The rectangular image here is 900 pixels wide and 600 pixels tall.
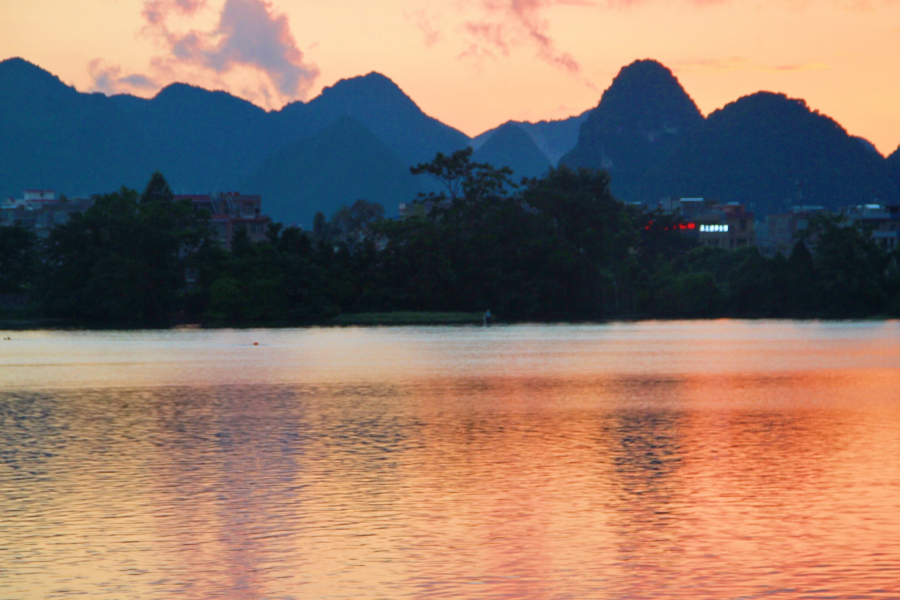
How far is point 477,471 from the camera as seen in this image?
2250 centimetres

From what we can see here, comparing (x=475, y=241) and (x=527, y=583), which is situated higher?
(x=475, y=241)

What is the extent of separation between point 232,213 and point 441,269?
70.9 metres

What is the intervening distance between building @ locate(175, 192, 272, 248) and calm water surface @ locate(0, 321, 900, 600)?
12423cm

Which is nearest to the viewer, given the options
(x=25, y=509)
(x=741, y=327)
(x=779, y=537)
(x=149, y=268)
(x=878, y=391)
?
(x=779, y=537)

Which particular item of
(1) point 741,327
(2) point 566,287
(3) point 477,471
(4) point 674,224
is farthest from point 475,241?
(3) point 477,471

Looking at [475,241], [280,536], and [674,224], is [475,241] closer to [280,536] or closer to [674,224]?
[674,224]

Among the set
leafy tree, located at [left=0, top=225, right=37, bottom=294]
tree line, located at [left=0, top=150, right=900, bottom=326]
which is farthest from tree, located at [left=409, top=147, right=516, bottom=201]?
leafy tree, located at [left=0, top=225, right=37, bottom=294]

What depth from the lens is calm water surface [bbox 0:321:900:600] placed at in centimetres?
1407

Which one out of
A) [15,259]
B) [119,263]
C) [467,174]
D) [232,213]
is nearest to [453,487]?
[119,263]

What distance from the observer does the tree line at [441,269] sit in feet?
385

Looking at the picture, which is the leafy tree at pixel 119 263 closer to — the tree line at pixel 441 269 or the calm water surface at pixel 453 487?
the tree line at pixel 441 269

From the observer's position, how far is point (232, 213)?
181875 millimetres

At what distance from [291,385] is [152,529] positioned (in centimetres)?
2797

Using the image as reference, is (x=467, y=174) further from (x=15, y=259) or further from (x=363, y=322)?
(x=15, y=259)
